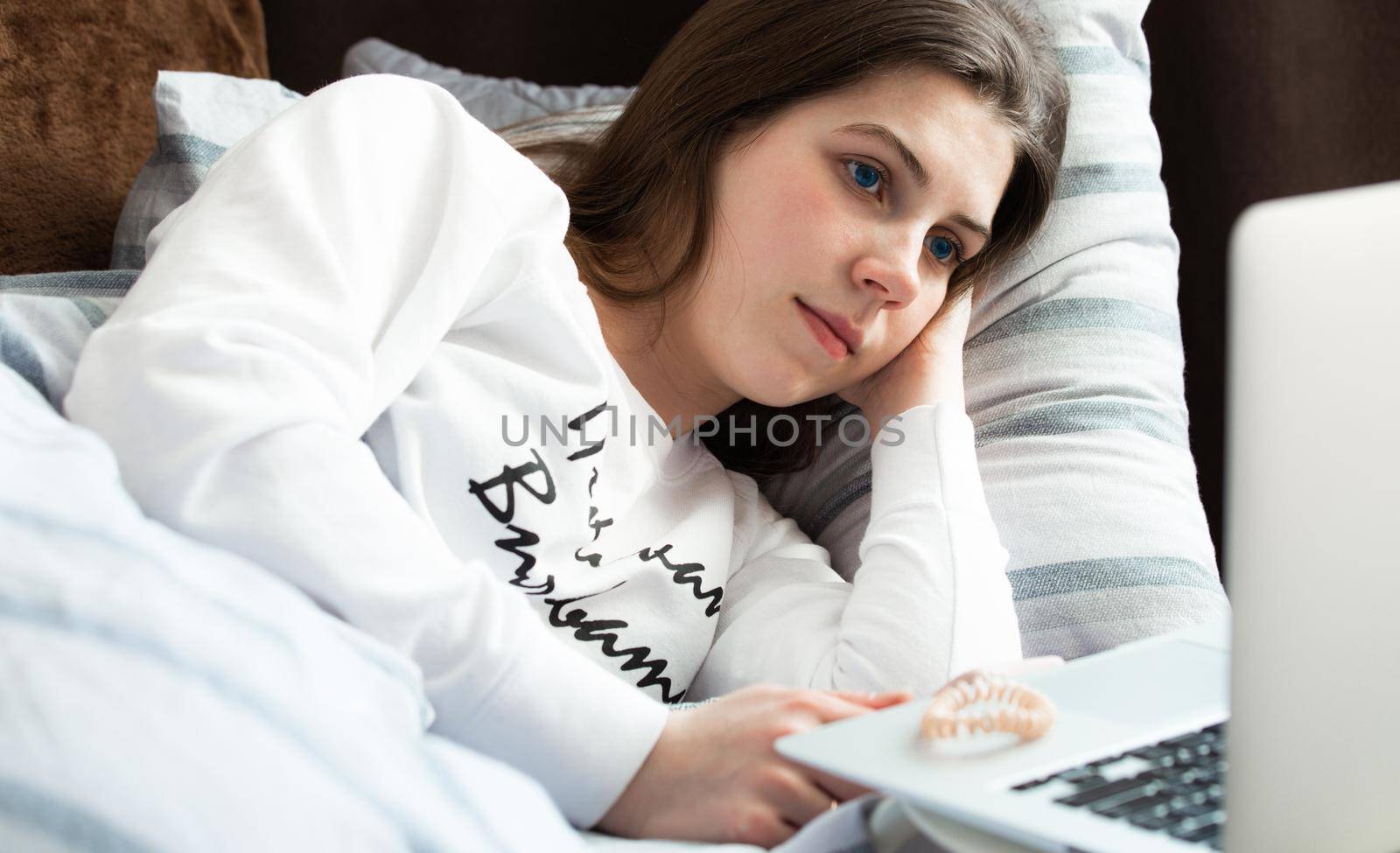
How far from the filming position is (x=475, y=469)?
0.85 meters

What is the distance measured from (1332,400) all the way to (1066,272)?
0.81 m

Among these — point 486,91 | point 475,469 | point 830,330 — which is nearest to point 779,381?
point 830,330

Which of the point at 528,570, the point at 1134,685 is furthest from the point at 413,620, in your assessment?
the point at 1134,685

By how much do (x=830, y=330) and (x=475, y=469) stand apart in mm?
333

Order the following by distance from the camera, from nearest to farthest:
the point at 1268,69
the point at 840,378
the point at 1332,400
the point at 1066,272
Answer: the point at 1332,400 → the point at 840,378 → the point at 1066,272 → the point at 1268,69

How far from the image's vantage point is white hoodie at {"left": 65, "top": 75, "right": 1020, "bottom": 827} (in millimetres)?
614

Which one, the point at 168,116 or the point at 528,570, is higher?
the point at 168,116

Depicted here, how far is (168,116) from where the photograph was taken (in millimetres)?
1065

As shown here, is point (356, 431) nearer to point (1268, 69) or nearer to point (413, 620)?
point (413, 620)

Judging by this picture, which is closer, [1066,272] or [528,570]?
[528,570]

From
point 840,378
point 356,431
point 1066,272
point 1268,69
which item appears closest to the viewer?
point 356,431

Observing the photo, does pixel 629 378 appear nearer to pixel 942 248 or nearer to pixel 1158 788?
pixel 942 248

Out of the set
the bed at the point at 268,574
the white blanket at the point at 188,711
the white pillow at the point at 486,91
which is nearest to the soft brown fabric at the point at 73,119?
the bed at the point at 268,574

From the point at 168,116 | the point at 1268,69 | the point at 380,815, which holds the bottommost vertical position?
the point at 380,815
